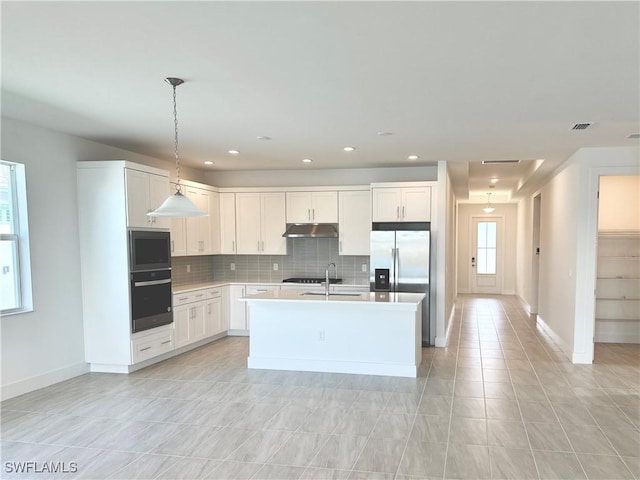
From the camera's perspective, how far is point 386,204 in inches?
252

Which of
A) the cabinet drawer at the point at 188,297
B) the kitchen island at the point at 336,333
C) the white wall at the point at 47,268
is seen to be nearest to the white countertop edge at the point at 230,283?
the cabinet drawer at the point at 188,297

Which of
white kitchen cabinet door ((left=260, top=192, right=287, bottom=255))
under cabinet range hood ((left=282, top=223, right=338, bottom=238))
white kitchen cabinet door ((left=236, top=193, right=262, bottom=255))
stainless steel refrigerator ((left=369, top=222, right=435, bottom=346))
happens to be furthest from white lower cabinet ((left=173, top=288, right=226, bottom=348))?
stainless steel refrigerator ((left=369, top=222, right=435, bottom=346))

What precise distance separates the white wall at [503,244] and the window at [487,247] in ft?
0.89

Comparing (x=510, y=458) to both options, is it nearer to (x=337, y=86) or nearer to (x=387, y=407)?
(x=387, y=407)

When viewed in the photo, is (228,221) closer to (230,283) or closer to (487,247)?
(230,283)

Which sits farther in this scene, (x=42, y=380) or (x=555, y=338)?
(x=555, y=338)

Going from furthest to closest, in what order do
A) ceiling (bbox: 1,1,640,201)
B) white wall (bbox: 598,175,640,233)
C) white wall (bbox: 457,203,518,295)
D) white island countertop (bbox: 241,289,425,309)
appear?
white wall (bbox: 457,203,518,295)
white wall (bbox: 598,175,640,233)
white island countertop (bbox: 241,289,425,309)
ceiling (bbox: 1,1,640,201)

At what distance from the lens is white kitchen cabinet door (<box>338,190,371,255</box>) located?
6.70 meters

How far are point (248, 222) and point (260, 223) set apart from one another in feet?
0.70

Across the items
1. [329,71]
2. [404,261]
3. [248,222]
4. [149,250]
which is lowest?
[404,261]

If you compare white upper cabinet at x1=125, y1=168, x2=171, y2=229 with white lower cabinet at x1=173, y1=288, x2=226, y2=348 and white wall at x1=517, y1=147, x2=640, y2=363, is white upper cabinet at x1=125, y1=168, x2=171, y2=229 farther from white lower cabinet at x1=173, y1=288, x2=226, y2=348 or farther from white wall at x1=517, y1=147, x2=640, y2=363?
white wall at x1=517, y1=147, x2=640, y2=363

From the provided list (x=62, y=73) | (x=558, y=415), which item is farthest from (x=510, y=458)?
(x=62, y=73)

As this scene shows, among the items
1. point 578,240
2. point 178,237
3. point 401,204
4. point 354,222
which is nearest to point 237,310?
point 178,237

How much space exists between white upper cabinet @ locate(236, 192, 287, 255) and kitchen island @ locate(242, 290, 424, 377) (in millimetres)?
1847
